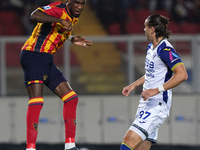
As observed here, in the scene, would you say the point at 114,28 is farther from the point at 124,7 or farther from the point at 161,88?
the point at 161,88

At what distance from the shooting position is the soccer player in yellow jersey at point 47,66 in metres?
4.81

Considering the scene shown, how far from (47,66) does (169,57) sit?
4.80 feet

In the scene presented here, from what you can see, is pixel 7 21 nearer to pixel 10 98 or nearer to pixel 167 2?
pixel 10 98

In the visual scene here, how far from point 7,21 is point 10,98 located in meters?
4.20

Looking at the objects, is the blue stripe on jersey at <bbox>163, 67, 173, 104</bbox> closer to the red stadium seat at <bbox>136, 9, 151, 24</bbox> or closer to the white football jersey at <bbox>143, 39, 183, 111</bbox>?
the white football jersey at <bbox>143, 39, 183, 111</bbox>

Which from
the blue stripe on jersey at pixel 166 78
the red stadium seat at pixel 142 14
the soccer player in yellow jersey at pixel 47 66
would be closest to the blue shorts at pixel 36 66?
the soccer player in yellow jersey at pixel 47 66

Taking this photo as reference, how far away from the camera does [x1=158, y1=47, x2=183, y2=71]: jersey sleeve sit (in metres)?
4.36

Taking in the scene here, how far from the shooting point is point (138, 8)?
13844 millimetres

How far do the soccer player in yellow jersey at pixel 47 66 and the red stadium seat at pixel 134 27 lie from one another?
7109 mm

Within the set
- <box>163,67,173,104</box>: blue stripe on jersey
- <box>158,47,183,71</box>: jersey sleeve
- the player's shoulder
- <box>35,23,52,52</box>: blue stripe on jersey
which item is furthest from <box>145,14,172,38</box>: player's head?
<box>35,23,52,52</box>: blue stripe on jersey

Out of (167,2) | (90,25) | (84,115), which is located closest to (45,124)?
(84,115)

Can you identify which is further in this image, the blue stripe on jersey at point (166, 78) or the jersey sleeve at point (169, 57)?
the blue stripe on jersey at point (166, 78)

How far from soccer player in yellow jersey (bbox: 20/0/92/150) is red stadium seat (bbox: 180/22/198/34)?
8.09 m

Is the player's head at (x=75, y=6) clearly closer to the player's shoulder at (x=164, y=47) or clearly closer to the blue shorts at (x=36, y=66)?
the blue shorts at (x=36, y=66)
